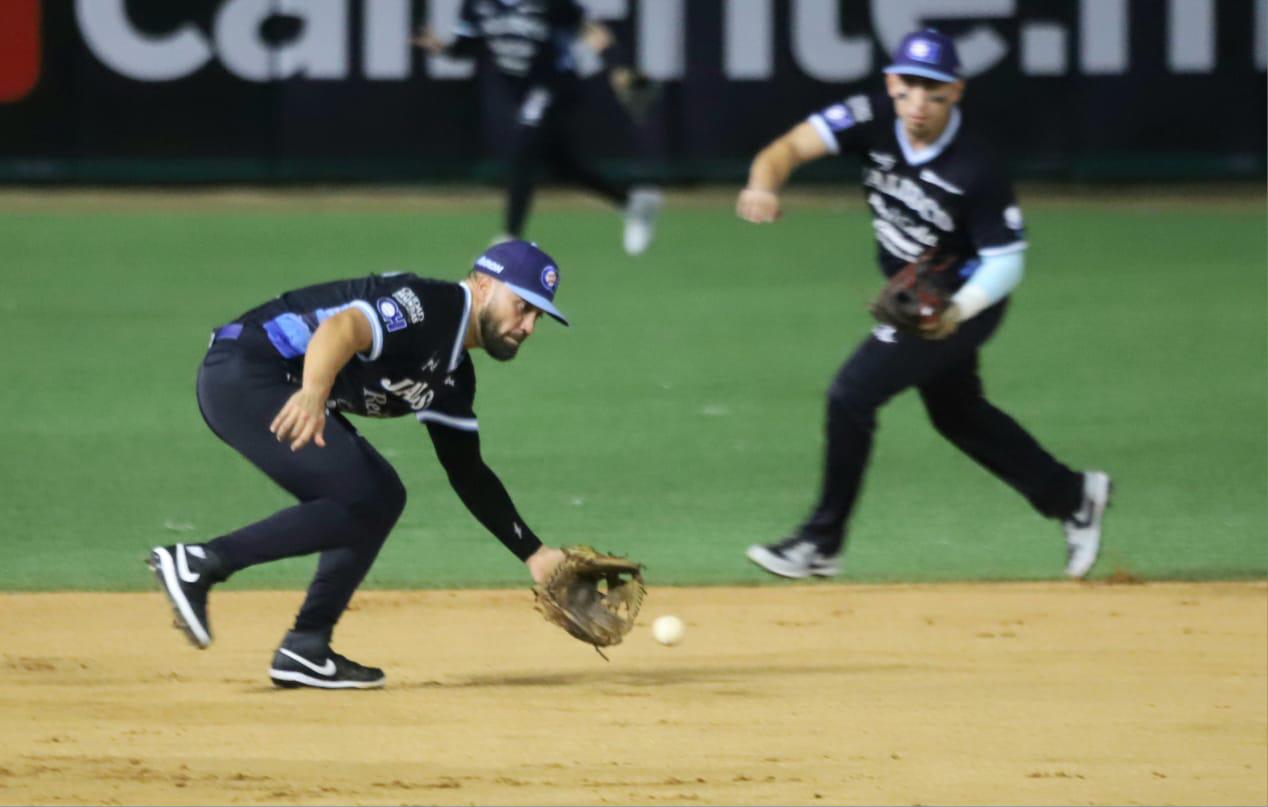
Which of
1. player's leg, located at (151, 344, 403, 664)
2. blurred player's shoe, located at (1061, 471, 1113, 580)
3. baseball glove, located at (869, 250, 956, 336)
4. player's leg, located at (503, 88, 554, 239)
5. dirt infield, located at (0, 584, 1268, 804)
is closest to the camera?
dirt infield, located at (0, 584, 1268, 804)

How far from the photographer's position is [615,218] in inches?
707

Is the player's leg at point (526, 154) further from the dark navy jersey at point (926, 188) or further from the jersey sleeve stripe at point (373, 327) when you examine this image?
the jersey sleeve stripe at point (373, 327)

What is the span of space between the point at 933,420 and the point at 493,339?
2322 mm

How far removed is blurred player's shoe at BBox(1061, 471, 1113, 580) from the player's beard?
2.67 m

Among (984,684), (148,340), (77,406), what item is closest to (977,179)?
(984,684)

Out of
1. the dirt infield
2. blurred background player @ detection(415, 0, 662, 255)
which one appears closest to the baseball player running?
the dirt infield

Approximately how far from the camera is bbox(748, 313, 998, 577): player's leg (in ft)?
23.9

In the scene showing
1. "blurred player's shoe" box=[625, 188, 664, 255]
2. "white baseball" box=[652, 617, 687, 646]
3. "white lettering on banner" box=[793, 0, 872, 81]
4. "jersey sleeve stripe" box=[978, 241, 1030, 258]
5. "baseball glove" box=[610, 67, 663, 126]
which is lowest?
"blurred player's shoe" box=[625, 188, 664, 255]

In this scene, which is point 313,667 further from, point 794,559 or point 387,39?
point 387,39

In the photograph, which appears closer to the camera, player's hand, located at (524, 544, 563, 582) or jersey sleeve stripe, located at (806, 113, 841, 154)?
player's hand, located at (524, 544, 563, 582)

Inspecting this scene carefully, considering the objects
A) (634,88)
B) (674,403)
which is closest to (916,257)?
(674,403)

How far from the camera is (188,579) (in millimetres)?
5863

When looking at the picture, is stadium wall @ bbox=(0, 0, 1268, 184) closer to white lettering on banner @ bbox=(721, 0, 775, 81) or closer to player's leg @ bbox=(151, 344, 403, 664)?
white lettering on banner @ bbox=(721, 0, 775, 81)

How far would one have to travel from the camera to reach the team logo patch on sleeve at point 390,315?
18.6 ft
